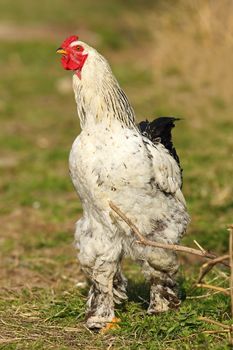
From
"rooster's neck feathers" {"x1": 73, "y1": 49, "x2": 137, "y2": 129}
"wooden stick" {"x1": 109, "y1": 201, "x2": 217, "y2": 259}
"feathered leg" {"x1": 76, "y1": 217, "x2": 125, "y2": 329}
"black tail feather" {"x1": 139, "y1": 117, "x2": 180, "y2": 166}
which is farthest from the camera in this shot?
"black tail feather" {"x1": 139, "y1": 117, "x2": 180, "y2": 166}

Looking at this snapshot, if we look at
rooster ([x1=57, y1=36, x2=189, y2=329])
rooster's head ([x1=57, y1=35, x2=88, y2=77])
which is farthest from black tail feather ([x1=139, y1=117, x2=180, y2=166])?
rooster's head ([x1=57, y1=35, x2=88, y2=77])

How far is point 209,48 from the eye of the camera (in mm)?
14156

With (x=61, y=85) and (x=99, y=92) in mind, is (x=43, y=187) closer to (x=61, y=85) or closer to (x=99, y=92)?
(x=99, y=92)

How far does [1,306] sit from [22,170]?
15.1 feet

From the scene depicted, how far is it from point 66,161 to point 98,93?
225 inches

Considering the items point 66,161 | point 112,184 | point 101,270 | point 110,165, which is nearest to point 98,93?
point 110,165

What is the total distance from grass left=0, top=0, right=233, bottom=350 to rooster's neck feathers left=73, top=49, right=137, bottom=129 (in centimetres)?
132

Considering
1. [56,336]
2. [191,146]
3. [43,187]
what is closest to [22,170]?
[43,187]

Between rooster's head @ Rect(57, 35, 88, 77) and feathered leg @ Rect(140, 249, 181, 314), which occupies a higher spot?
rooster's head @ Rect(57, 35, 88, 77)

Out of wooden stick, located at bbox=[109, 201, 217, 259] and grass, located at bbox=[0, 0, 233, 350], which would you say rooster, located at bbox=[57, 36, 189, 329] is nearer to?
wooden stick, located at bbox=[109, 201, 217, 259]

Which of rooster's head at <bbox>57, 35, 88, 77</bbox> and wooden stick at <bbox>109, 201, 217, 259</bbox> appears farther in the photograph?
rooster's head at <bbox>57, 35, 88, 77</bbox>

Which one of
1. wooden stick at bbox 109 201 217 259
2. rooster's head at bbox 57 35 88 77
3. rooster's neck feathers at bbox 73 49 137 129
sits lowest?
wooden stick at bbox 109 201 217 259

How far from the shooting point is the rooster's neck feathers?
4586 mm

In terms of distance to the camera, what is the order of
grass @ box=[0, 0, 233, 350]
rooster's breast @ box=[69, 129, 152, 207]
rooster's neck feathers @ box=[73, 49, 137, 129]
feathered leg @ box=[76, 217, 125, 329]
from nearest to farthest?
rooster's breast @ box=[69, 129, 152, 207] < rooster's neck feathers @ box=[73, 49, 137, 129] < feathered leg @ box=[76, 217, 125, 329] < grass @ box=[0, 0, 233, 350]
